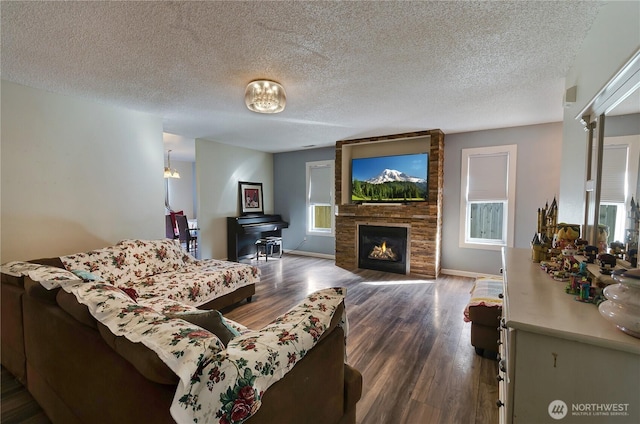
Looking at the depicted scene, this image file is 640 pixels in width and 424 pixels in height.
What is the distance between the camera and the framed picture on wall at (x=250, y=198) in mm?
5802

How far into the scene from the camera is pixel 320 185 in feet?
19.8

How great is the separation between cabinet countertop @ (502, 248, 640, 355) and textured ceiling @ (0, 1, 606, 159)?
1588 mm

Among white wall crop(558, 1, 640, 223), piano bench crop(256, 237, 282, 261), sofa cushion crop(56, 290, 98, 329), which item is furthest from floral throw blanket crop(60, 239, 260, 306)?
white wall crop(558, 1, 640, 223)

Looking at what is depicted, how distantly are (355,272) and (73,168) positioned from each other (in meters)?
4.19

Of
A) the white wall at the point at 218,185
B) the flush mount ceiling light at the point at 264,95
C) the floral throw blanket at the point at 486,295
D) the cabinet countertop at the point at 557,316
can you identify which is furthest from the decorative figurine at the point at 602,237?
the white wall at the point at 218,185

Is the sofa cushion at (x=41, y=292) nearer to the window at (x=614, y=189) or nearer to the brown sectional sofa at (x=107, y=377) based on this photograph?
the brown sectional sofa at (x=107, y=377)

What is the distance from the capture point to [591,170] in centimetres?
168

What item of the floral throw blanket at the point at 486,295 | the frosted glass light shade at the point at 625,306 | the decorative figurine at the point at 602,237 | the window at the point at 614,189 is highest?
the window at the point at 614,189

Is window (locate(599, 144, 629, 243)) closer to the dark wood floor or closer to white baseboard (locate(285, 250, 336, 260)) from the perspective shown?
the dark wood floor

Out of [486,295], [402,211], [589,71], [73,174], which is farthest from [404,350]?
[73,174]

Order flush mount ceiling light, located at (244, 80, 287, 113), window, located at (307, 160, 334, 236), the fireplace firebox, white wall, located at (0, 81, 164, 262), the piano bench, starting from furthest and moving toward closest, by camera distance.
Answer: window, located at (307, 160, 334, 236)
the piano bench
the fireplace firebox
white wall, located at (0, 81, 164, 262)
flush mount ceiling light, located at (244, 80, 287, 113)

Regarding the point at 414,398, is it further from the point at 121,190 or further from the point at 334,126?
the point at 121,190

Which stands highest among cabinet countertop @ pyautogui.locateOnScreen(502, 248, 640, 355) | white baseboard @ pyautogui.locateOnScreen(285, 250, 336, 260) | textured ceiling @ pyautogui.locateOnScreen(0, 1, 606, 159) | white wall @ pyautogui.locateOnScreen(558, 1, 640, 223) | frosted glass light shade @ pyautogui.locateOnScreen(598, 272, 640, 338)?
textured ceiling @ pyautogui.locateOnScreen(0, 1, 606, 159)

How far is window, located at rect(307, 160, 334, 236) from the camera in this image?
593cm
